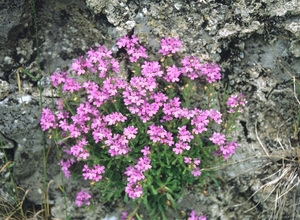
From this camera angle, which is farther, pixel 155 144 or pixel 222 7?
pixel 222 7

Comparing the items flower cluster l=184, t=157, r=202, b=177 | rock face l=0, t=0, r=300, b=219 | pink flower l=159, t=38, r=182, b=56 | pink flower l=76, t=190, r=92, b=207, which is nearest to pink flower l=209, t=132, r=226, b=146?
flower cluster l=184, t=157, r=202, b=177

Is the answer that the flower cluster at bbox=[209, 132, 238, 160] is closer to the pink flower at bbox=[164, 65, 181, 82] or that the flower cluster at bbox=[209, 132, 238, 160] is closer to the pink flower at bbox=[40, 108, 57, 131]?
the pink flower at bbox=[164, 65, 181, 82]

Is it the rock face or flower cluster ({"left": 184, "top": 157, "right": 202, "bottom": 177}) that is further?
the rock face

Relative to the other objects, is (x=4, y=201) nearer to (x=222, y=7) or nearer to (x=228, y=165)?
(x=228, y=165)

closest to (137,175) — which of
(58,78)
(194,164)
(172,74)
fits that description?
(194,164)

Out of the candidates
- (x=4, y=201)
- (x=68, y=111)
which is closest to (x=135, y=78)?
(x=68, y=111)
